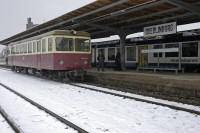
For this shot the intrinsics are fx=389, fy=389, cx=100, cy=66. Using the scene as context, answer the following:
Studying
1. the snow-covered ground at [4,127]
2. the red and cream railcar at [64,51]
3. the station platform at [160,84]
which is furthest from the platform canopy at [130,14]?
the snow-covered ground at [4,127]

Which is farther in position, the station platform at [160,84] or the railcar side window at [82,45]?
the railcar side window at [82,45]

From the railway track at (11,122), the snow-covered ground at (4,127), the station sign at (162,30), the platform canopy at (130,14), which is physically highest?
the platform canopy at (130,14)

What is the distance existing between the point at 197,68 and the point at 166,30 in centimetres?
331

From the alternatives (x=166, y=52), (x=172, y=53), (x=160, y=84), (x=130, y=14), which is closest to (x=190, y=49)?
(x=172, y=53)

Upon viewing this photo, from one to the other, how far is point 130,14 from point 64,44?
3711 millimetres

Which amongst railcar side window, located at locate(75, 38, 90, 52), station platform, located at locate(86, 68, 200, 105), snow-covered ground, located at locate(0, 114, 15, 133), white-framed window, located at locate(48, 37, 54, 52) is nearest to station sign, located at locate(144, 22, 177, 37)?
station platform, located at locate(86, 68, 200, 105)

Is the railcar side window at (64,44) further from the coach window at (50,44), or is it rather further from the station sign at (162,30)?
the station sign at (162,30)

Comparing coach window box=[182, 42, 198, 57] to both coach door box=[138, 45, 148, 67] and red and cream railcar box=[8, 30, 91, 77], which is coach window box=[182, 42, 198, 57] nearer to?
coach door box=[138, 45, 148, 67]

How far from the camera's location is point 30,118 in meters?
9.53

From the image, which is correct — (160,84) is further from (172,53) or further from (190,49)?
(172,53)

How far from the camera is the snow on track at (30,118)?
8203mm

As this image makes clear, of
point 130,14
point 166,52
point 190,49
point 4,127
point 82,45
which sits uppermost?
point 130,14

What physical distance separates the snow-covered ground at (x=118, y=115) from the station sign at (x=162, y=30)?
5232mm

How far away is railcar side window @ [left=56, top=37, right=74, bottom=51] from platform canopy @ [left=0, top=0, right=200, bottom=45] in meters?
1.62
